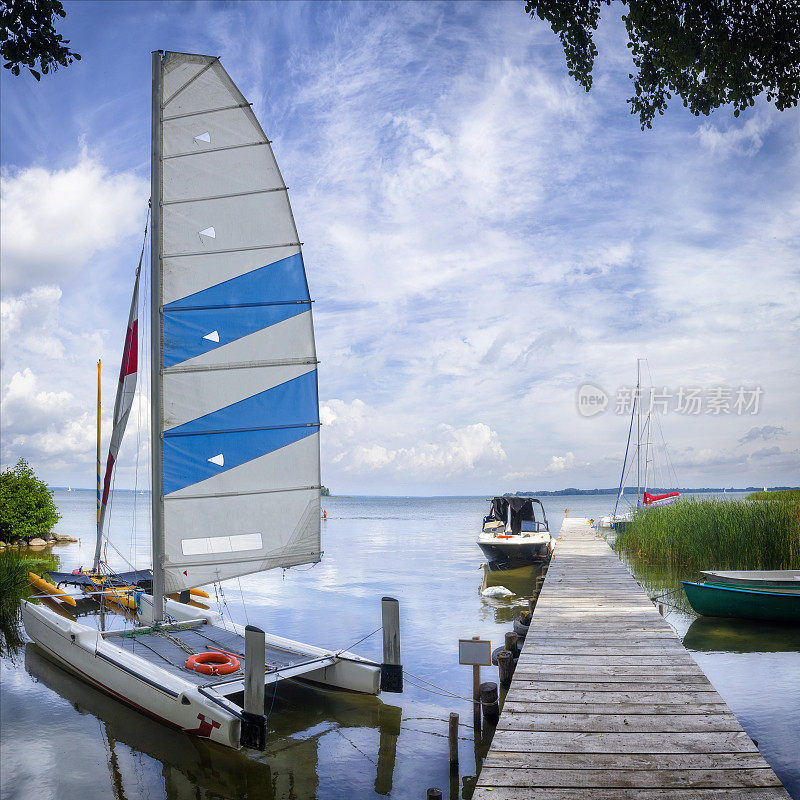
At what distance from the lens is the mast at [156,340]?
8.76 m

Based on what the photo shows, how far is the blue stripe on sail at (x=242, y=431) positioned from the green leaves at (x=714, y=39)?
553cm

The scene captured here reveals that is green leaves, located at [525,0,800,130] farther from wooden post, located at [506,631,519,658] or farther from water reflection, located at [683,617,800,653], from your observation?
water reflection, located at [683,617,800,653]

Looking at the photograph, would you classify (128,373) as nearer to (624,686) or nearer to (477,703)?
(477,703)

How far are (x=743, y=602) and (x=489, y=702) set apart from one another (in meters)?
6.95

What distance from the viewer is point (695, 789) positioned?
4172 millimetres

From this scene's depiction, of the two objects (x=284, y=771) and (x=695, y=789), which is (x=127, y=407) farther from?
(x=695, y=789)

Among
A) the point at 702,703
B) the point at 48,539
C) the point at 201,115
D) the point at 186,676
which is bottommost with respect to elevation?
the point at 48,539

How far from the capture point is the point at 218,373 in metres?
9.09

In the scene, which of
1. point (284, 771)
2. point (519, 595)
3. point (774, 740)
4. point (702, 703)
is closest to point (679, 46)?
point (702, 703)

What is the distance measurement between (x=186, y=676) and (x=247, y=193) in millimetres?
6342

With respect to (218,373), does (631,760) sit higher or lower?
lower

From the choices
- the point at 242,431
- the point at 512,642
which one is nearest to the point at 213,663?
the point at 242,431

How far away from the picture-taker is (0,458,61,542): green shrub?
Result: 95.3ft

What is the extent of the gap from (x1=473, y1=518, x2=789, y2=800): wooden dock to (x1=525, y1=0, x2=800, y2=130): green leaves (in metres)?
5.43
